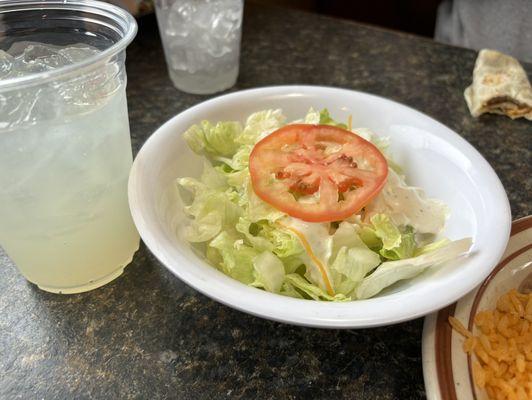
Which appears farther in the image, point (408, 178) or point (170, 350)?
point (408, 178)

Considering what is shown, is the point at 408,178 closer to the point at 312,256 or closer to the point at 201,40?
the point at 312,256

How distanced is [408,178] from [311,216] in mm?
337

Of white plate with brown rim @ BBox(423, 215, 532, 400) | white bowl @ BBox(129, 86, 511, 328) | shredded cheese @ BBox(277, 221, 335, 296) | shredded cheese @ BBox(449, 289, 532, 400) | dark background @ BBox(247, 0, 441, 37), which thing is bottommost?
dark background @ BBox(247, 0, 441, 37)

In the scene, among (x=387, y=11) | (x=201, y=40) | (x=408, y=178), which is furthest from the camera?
(x=387, y=11)

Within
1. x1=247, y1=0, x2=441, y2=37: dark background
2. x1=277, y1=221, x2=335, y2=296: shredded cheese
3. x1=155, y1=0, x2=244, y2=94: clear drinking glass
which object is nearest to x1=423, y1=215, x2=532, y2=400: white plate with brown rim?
x1=277, y1=221, x2=335, y2=296: shredded cheese

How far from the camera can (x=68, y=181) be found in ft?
2.61

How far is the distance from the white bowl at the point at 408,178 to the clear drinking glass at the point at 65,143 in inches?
3.1

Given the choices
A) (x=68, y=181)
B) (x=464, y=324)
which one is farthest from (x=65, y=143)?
(x=464, y=324)

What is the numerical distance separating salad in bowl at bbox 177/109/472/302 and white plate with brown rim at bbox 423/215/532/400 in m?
0.10

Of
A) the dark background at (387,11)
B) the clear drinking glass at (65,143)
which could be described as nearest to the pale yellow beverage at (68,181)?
the clear drinking glass at (65,143)

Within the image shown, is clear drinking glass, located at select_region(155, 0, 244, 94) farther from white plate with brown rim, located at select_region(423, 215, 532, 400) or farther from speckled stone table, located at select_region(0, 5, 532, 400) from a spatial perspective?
white plate with brown rim, located at select_region(423, 215, 532, 400)

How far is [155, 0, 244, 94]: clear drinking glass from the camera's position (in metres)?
Answer: 1.46

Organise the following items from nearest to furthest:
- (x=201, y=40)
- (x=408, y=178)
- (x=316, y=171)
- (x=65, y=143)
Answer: (x=65, y=143) → (x=316, y=171) → (x=408, y=178) → (x=201, y=40)

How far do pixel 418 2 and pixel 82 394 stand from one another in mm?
3580
